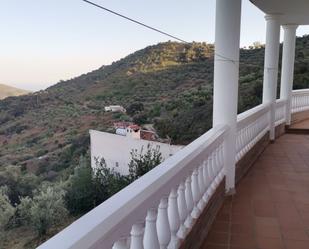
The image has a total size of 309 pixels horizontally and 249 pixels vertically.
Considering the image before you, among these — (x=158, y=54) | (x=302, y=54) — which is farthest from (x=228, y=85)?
(x=302, y=54)

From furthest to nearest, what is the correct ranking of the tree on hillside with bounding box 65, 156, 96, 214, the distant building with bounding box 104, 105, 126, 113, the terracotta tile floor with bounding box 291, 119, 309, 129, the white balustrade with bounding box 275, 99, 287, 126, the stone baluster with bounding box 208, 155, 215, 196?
1. the terracotta tile floor with bounding box 291, 119, 309, 129
2. the white balustrade with bounding box 275, 99, 287, 126
3. the tree on hillside with bounding box 65, 156, 96, 214
4. the distant building with bounding box 104, 105, 126, 113
5. the stone baluster with bounding box 208, 155, 215, 196

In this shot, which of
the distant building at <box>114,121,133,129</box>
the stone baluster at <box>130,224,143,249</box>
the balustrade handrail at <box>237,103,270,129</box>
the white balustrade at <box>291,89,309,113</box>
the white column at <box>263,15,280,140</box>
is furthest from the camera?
the white balustrade at <box>291,89,309,113</box>

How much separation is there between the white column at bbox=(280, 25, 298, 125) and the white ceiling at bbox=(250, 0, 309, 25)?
29.5 inches

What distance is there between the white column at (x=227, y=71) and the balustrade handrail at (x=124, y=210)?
140cm

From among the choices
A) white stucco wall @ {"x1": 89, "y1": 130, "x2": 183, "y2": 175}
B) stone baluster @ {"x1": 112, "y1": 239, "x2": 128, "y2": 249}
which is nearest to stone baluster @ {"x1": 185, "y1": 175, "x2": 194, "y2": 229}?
stone baluster @ {"x1": 112, "y1": 239, "x2": 128, "y2": 249}

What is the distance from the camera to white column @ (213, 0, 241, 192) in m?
3.23

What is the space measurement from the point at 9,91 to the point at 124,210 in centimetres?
210

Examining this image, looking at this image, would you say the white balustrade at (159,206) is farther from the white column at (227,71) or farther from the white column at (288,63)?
the white column at (288,63)

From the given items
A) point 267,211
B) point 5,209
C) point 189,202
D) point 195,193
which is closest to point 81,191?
point 5,209

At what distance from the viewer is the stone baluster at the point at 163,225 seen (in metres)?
1.68

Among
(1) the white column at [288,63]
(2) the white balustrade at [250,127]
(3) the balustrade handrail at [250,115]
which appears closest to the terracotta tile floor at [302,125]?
(1) the white column at [288,63]

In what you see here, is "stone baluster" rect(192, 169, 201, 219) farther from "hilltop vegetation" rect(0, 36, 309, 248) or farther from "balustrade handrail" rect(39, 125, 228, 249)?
"hilltop vegetation" rect(0, 36, 309, 248)

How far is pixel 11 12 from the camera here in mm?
2486

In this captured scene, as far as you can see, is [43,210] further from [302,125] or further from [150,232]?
[302,125]
